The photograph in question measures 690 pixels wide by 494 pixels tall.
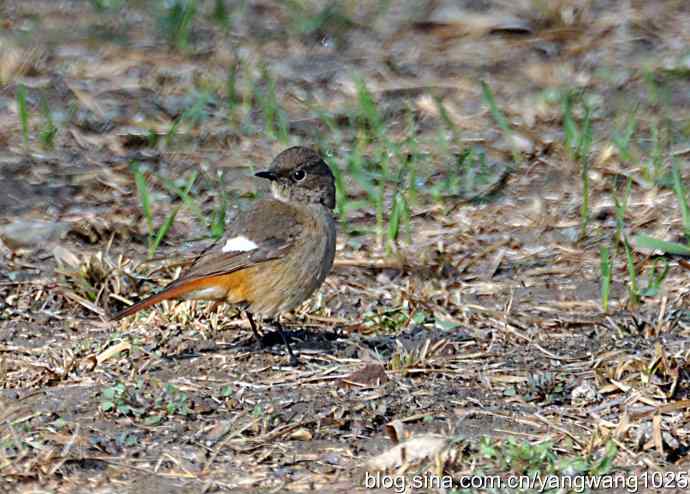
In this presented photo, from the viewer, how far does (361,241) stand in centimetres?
725

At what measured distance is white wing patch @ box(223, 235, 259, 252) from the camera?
598cm

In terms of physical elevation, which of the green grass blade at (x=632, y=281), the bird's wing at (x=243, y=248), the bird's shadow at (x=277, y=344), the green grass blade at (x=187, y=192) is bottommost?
the green grass blade at (x=187, y=192)

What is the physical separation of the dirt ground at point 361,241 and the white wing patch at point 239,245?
392 millimetres

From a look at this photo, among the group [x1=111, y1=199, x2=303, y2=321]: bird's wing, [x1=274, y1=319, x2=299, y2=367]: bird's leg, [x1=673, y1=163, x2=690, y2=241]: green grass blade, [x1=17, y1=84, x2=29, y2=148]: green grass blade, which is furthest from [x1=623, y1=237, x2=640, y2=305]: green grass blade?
[x1=17, y1=84, x2=29, y2=148]: green grass blade

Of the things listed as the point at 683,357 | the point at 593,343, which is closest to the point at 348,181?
the point at 593,343

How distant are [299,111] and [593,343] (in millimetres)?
3554

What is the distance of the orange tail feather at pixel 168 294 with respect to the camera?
564cm

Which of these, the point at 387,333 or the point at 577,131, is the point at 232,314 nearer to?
the point at 387,333

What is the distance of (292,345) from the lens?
5.96 metres

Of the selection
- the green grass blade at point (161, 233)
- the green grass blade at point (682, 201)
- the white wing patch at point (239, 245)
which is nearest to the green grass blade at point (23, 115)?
the green grass blade at point (161, 233)

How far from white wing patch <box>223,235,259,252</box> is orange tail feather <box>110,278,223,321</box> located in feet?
0.68

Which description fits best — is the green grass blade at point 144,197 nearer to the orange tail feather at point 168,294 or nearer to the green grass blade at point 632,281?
the orange tail feather at point 168,294

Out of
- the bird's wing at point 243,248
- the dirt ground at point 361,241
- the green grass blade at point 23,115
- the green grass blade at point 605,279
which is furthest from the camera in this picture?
the green grass blade at point 23,115

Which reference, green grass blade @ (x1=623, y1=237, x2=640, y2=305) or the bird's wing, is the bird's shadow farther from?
green grass blade @ (x1=623, y1=237, x2=640, y2=305)
